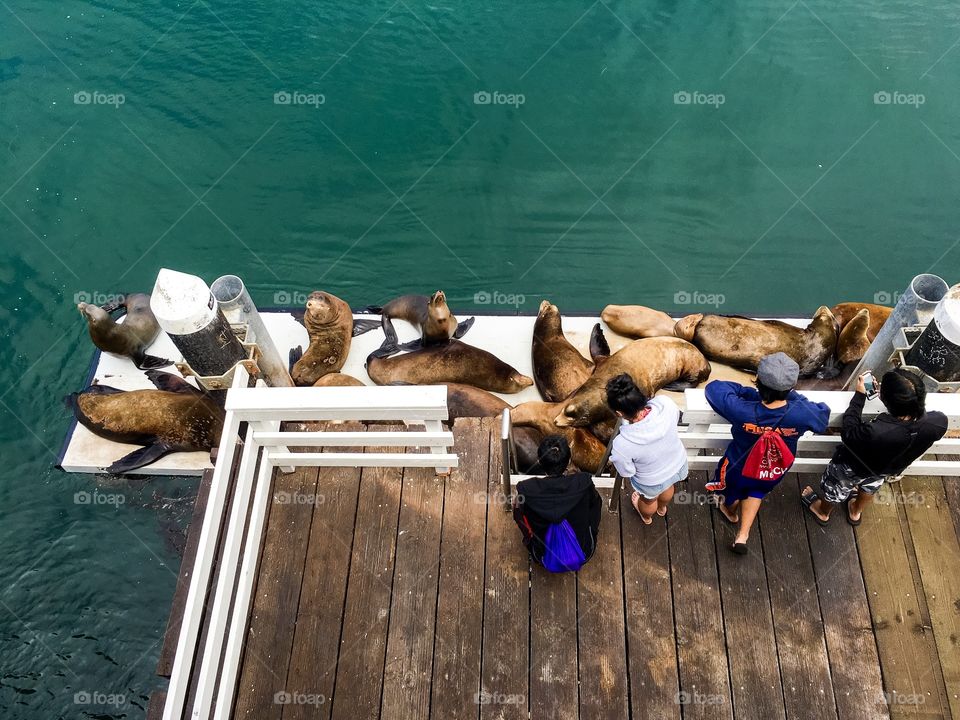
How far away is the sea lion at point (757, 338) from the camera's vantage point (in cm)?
743

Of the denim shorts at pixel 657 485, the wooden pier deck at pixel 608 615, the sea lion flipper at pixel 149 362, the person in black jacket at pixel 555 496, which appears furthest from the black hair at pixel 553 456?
the sea lion flipper at pixel 149 362

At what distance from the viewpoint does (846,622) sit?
428 centimetres

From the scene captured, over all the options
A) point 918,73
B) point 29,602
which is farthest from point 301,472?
point 918,73

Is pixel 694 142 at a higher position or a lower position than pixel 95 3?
lower

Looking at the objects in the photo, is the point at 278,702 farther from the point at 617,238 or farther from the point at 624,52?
the point at 624,52

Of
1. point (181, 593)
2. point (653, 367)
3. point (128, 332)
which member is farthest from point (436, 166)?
point (181, 593)

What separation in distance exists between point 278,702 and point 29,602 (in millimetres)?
4443

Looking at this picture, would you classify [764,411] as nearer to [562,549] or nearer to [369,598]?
[562,549]

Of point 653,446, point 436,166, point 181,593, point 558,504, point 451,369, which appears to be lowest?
point 181,593

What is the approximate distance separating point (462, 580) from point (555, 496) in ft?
3.39

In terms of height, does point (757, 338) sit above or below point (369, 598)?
above

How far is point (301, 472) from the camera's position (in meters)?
5.01

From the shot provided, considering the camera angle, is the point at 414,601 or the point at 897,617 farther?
the point at 414,601

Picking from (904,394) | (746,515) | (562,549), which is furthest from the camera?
(746,515)
